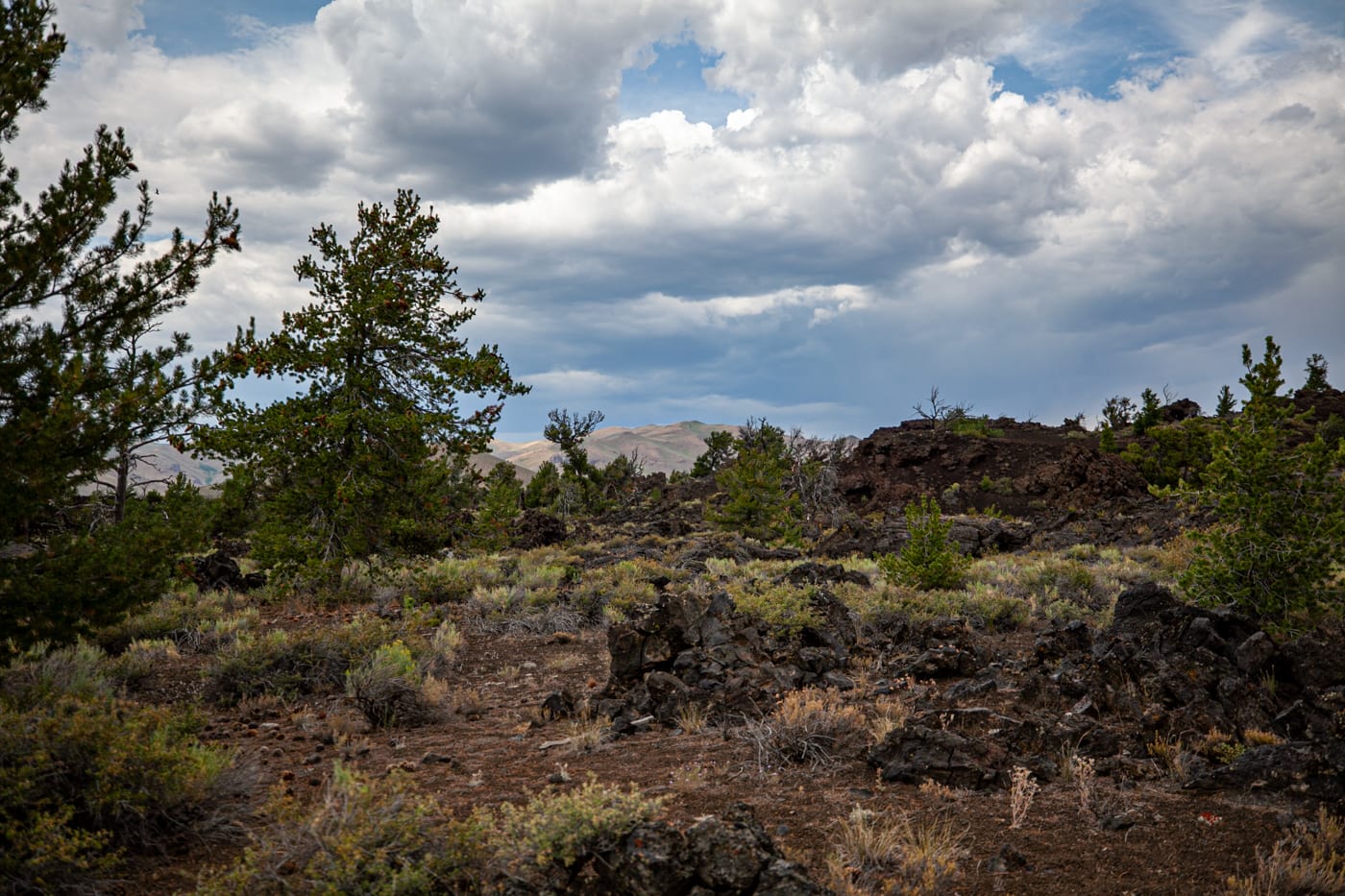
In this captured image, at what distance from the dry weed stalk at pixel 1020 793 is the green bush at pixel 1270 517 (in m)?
6.20

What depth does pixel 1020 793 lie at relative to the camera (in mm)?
5809

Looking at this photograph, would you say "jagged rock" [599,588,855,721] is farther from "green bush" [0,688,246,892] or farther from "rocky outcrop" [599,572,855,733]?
"green bush" [0,688,246,892]

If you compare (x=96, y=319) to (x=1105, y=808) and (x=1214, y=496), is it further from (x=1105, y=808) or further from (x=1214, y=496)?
(x=1214, y=496)

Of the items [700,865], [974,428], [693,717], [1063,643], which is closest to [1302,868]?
[700,865]

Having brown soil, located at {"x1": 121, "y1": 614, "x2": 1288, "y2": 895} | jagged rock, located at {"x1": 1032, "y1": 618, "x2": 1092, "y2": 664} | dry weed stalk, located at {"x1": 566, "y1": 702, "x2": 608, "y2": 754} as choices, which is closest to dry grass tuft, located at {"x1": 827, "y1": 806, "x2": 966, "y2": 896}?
brown soil, located at {"x1": 121, "y1": 614, "x2": 1288, "y2": 895}

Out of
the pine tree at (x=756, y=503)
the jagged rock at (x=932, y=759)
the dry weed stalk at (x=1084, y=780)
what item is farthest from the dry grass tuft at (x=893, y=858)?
the pine tree at (x=756, y=503)

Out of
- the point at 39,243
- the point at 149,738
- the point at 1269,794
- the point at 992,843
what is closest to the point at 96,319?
the point at 39,243

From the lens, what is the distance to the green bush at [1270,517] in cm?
1012

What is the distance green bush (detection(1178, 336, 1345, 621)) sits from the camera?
1012 centimetres

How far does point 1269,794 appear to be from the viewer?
5.82 metres

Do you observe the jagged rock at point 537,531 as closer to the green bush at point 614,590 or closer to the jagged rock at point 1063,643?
the green bush at point 614,590

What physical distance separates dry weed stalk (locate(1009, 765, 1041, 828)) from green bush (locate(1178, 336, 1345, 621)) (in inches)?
244

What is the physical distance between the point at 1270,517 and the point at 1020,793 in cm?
731

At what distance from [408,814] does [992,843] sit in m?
3.90
